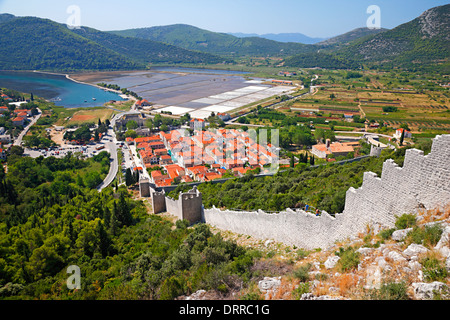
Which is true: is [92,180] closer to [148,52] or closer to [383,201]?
[383,201]

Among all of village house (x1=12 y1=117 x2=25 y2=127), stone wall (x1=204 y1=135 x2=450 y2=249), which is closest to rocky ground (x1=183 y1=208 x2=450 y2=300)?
stone wall (x1=204 y1=135 x2=450 y2=249)

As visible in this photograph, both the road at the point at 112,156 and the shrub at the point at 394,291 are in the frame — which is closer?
the shrub at the point at 394,291

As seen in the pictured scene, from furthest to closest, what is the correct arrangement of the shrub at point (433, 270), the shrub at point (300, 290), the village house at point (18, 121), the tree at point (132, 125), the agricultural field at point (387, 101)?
the village house at point (18, 121) → the tree at point (132, 125) → the agricultural field at point (387, 101) → the shrub at point (300, 290) → the shrub at point (433, 270)

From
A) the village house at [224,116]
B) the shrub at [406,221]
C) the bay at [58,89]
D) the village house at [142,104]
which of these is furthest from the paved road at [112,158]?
the shrub at [406,221]

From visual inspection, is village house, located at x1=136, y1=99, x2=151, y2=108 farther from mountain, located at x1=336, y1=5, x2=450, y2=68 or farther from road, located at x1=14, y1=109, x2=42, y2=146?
mountain, located at x1=336, y1=5, x2=450, y2=68

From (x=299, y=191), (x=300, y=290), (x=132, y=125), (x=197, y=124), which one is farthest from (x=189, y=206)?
(x=132, y=125)

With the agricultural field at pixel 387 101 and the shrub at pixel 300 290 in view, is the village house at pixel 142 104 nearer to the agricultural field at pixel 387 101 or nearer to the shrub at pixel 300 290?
the agricultural field at pixel 387 101
